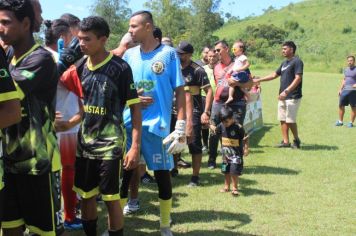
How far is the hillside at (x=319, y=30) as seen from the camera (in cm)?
6444

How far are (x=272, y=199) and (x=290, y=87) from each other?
414 cm

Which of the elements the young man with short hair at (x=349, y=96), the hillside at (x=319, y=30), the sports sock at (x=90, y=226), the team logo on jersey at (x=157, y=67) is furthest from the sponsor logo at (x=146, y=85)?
the hillside at (x=319, y=30)

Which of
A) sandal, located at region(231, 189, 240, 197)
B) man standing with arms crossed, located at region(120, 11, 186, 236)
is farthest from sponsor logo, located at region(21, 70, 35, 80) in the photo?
sandal, located at region(231, 189, 240, 197)

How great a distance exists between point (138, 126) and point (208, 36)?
72.2m

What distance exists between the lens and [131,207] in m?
5.59

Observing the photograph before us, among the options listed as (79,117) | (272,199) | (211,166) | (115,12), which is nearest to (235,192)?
(272,199)

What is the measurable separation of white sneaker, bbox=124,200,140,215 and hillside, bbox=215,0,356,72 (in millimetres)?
47886

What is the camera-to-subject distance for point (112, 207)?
12.9 ft

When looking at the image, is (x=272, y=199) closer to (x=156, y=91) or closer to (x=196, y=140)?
(x=196, y=140)

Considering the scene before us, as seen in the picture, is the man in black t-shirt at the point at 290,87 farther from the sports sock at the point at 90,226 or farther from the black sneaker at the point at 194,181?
the sports sock at the point at 90,226

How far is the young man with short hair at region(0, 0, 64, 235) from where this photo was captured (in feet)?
9.37

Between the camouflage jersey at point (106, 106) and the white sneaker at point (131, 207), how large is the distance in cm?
180

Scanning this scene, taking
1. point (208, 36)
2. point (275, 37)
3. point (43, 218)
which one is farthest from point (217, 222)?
point (275, 37)

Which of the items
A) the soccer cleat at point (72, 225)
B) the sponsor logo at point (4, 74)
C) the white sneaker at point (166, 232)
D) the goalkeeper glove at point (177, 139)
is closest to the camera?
the sponsor logo at point (4, 74)
